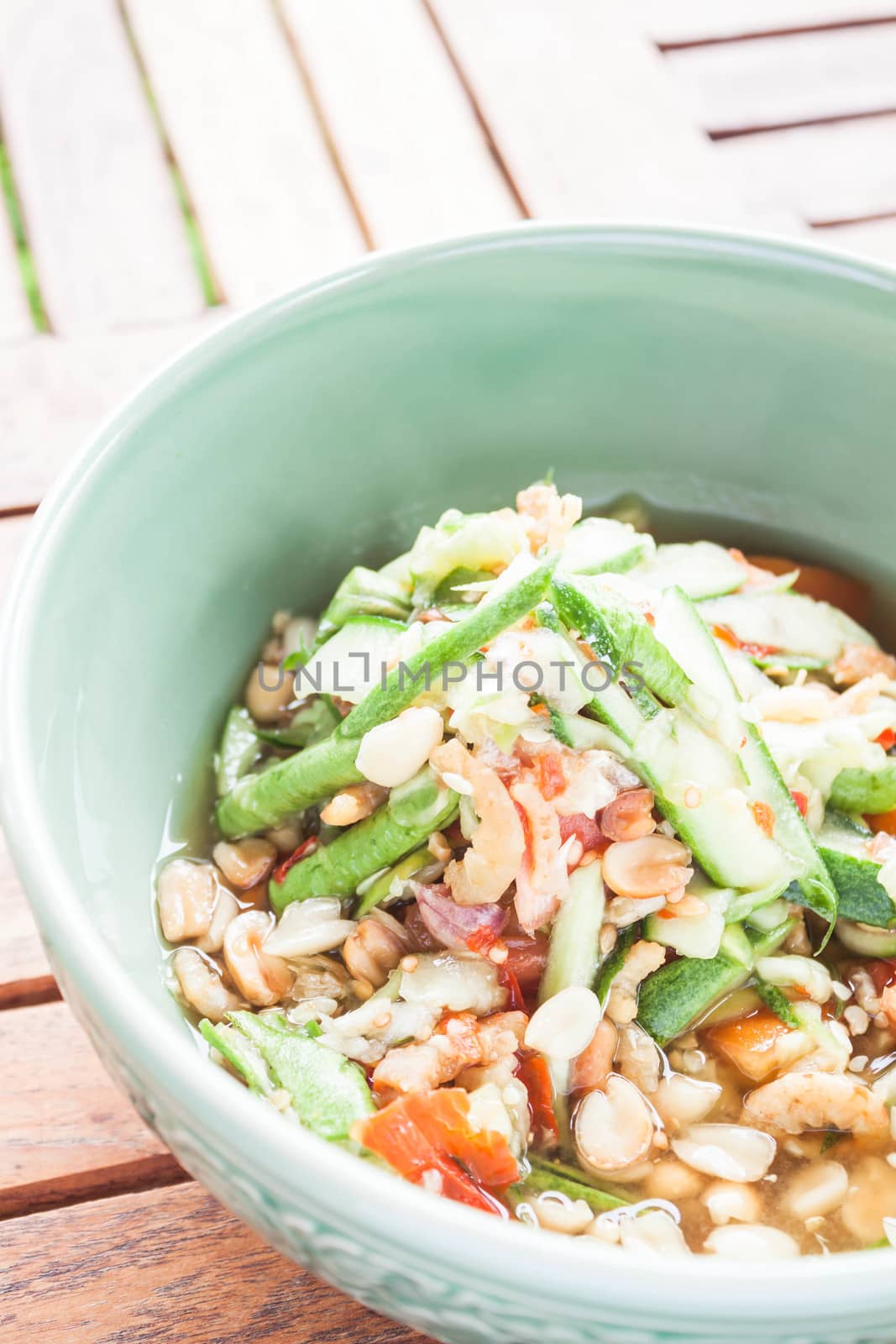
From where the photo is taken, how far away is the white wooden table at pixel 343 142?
1.79 meters

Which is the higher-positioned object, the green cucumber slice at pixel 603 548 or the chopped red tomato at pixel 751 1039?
the green cucumber slice at pixel 603 548

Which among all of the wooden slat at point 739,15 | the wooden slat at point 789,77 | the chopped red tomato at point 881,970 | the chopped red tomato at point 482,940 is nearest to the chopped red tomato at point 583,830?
the chopped red tomato at point 482,940

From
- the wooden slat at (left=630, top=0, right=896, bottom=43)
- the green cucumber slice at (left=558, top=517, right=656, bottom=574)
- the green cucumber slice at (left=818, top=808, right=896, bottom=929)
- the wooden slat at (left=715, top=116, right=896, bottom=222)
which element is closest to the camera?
the green cucumber slice at (left=818, top=808, right=896, bottom=929)

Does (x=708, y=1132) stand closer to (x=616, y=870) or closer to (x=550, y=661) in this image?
(x=616, y=870)

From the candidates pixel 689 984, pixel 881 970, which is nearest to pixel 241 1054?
pixel 689 984

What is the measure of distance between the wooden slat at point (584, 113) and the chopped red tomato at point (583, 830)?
1.07 m

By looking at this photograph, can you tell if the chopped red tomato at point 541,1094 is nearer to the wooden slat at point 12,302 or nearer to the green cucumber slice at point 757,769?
the green cucumber slice at point 757,769

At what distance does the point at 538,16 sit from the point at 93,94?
747mm

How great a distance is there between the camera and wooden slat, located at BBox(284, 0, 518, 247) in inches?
72.7

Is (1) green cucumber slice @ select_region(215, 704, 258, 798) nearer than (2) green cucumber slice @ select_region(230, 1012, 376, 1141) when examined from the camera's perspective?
No

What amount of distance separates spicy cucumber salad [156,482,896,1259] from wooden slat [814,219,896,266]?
91 centimetres

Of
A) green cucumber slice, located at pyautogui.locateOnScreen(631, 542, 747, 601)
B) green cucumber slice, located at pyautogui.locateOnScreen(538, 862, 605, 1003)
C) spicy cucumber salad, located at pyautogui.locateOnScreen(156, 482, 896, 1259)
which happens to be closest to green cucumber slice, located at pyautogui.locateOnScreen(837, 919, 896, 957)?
spicy cucumber salad, located at pyautogui.locateOnScreen(156, 482, 896, 1259)

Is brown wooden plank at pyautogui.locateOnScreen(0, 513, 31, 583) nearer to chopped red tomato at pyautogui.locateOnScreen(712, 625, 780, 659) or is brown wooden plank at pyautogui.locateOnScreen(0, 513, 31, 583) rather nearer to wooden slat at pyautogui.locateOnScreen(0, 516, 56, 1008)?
wooden slat at pyautogui.locateOnScreen(0, 516, 56, 1008)

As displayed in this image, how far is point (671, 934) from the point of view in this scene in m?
1.09
